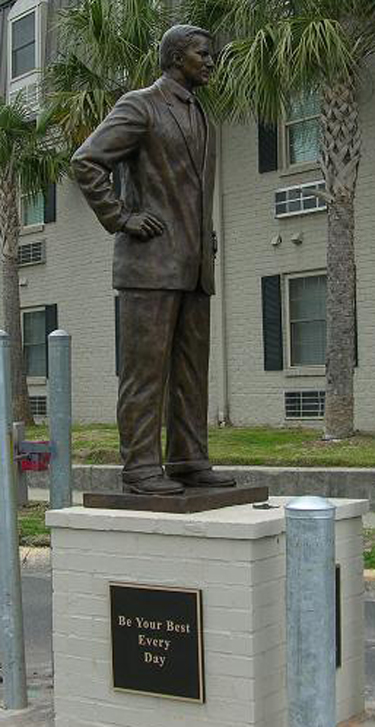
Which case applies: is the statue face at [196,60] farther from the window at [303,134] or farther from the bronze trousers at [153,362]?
the window at [303,134]

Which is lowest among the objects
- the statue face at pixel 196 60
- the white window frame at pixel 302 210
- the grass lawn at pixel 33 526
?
the grass lawn at pixel 33 526

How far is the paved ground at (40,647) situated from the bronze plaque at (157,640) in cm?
71

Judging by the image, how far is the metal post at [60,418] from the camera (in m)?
5.89

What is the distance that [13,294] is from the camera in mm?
20391

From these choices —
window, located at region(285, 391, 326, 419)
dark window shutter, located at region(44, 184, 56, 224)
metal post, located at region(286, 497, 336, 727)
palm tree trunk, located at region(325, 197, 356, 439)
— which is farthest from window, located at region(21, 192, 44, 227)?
metal post, located at region(286, 497, 336, 727)

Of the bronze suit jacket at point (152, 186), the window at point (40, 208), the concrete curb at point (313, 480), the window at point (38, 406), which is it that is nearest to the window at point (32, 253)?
the window at point (40, 208)

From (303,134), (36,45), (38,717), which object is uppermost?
(36,45)

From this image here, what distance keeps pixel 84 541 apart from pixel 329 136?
35.2 ft

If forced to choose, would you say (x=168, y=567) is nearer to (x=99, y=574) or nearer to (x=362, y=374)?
(x=99, y=574)

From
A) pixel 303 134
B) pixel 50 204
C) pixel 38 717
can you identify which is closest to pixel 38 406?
pixel 50 204

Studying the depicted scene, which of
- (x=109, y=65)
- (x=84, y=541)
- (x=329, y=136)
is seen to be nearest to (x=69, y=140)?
(x=109, y=65)

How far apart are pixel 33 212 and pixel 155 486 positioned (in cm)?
1972

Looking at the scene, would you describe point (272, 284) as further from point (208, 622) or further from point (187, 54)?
point (208, 622)

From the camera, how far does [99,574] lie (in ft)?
16.2
